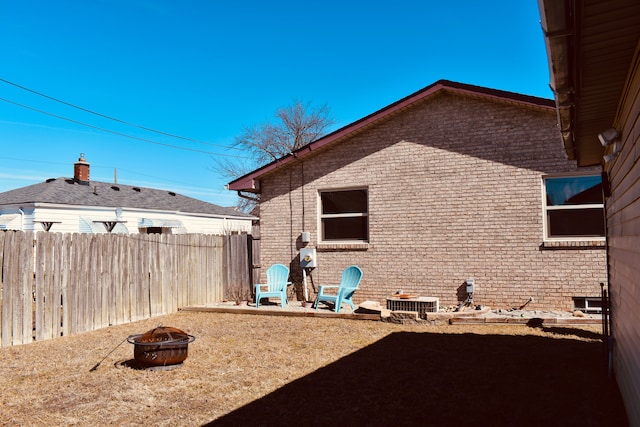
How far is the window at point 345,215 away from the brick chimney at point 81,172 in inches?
598

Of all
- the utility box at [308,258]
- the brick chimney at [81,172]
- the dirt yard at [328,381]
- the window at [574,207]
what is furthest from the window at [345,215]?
the brick chimney at [81,172]

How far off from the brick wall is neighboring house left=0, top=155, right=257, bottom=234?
246 inches

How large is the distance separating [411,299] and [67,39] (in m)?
16.6

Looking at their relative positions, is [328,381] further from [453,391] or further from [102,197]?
[102,197]

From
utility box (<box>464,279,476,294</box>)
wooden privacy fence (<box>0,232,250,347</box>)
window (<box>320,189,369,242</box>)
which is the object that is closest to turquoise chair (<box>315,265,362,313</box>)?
window (<box>320,189,369,242</box>)

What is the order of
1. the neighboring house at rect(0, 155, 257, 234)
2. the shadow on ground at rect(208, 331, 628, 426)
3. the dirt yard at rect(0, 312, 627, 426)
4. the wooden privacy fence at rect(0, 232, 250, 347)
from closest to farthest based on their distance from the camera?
the shadow on ground at rect(208, 331, 628, 426)
the dirt yard at rect(0, 312, 627, 426)
the wooden privacy fence at rect(0, 232, 250, 347)
the neighboring house at rect(0, 155, 257, 234)

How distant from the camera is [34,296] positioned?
7.72 metres

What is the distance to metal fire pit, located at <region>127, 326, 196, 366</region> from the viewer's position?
5.79m

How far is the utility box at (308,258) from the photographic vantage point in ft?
37.3

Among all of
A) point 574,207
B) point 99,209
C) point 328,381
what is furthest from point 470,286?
point 99,209

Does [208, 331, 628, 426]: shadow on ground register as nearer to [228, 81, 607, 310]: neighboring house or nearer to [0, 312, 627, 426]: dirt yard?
[0, 312, 627, 426]: dirt yard

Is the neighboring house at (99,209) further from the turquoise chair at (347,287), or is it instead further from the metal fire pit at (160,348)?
the metal fire pit at (160,348)

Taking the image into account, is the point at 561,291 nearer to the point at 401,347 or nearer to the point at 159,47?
the point at 401,347

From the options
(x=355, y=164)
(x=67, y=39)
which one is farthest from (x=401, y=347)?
(x=67, y=39)
